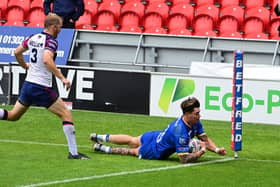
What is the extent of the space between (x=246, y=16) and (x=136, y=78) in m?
4.17

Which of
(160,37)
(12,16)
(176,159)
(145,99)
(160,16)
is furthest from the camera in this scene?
(12,16)

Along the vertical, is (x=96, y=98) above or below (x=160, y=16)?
below

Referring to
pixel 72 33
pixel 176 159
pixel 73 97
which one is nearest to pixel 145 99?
pixel 73 97

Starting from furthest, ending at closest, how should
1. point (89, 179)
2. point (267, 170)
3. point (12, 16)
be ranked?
point (12, 16), point (267, 170), point (89, 179)

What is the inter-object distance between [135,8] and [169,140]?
1049 cm

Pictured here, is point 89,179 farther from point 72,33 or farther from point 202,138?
point 72,33

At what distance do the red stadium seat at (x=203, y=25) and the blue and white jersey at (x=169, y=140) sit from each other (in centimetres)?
879

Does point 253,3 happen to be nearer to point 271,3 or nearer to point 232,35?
point 271,3

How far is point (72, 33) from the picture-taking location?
20578mm

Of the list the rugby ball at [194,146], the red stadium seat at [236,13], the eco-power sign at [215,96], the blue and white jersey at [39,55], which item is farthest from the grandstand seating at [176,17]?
the blue and white jersey at [39,55]

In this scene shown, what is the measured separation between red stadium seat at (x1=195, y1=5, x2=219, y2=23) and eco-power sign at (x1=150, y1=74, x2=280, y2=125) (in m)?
3.85

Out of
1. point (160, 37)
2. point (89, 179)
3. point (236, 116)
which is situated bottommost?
point (89, 179)

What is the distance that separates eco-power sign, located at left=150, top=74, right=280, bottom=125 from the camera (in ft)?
55.3

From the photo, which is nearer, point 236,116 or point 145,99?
point 236,116
